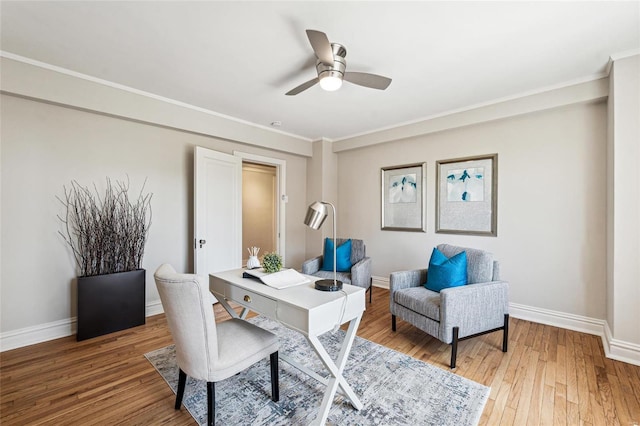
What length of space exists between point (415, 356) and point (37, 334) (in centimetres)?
355

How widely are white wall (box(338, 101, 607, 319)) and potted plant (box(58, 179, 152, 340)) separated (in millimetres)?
3739

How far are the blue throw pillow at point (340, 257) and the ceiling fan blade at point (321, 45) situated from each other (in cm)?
235

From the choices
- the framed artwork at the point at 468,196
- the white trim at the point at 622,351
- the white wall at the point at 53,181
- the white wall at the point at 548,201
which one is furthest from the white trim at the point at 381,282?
the white wall at the point at 53,181

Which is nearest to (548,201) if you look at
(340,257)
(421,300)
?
(421,300)

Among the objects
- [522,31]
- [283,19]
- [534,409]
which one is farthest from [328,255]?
[522,31]

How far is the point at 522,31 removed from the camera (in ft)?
6.71

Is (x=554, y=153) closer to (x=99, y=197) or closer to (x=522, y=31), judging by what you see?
(x=522, y=31)

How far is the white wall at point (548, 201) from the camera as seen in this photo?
113 inches

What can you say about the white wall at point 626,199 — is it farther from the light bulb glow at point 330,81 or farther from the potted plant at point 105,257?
the potted plant at point 105,257

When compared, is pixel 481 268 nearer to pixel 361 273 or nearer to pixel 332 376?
pixel 361 273

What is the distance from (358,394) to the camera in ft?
6.40

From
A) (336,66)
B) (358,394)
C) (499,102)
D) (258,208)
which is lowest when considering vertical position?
(358,394)

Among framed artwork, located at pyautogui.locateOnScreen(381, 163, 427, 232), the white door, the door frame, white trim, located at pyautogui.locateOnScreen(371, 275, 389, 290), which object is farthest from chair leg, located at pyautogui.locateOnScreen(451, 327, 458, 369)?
the door frame

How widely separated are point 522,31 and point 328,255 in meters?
2.91
